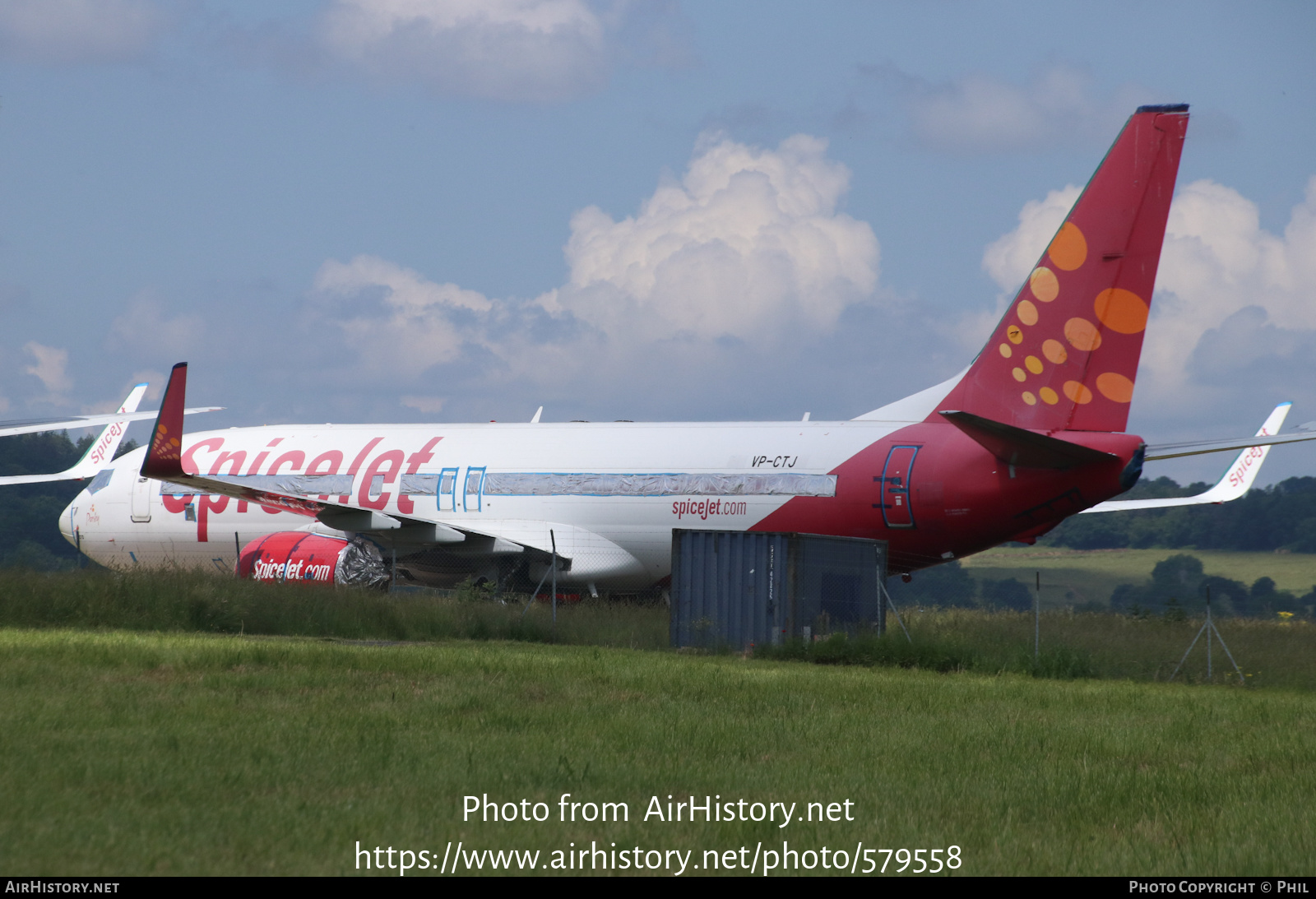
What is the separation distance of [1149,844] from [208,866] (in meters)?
4.80

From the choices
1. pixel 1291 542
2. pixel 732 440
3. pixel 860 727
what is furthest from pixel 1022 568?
pixel 860 727

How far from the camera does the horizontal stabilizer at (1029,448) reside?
18656 mm

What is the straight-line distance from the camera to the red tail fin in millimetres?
19391

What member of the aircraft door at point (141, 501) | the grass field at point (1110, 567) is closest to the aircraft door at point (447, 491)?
the aircraft door at point (141, 501)

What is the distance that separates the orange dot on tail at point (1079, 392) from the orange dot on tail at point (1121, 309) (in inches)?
37.0

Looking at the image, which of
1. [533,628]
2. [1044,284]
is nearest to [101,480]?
[533,628]

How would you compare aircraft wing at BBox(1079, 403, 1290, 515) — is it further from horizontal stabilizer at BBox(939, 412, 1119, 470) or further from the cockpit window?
the cockpit window

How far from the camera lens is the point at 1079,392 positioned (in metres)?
20.1

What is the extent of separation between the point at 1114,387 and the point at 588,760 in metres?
13.0

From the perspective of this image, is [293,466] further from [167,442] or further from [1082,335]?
[1082,335]

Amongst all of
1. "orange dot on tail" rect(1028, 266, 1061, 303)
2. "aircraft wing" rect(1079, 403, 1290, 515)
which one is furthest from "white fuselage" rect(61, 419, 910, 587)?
"aircraft wing" rect(1079, 403, 1290, 515)

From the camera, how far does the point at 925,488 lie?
21406 millimetres

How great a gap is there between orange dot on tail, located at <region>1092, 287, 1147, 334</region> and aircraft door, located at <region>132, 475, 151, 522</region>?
20170mm

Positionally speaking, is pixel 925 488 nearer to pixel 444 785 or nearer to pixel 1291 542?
pixel 444 785
